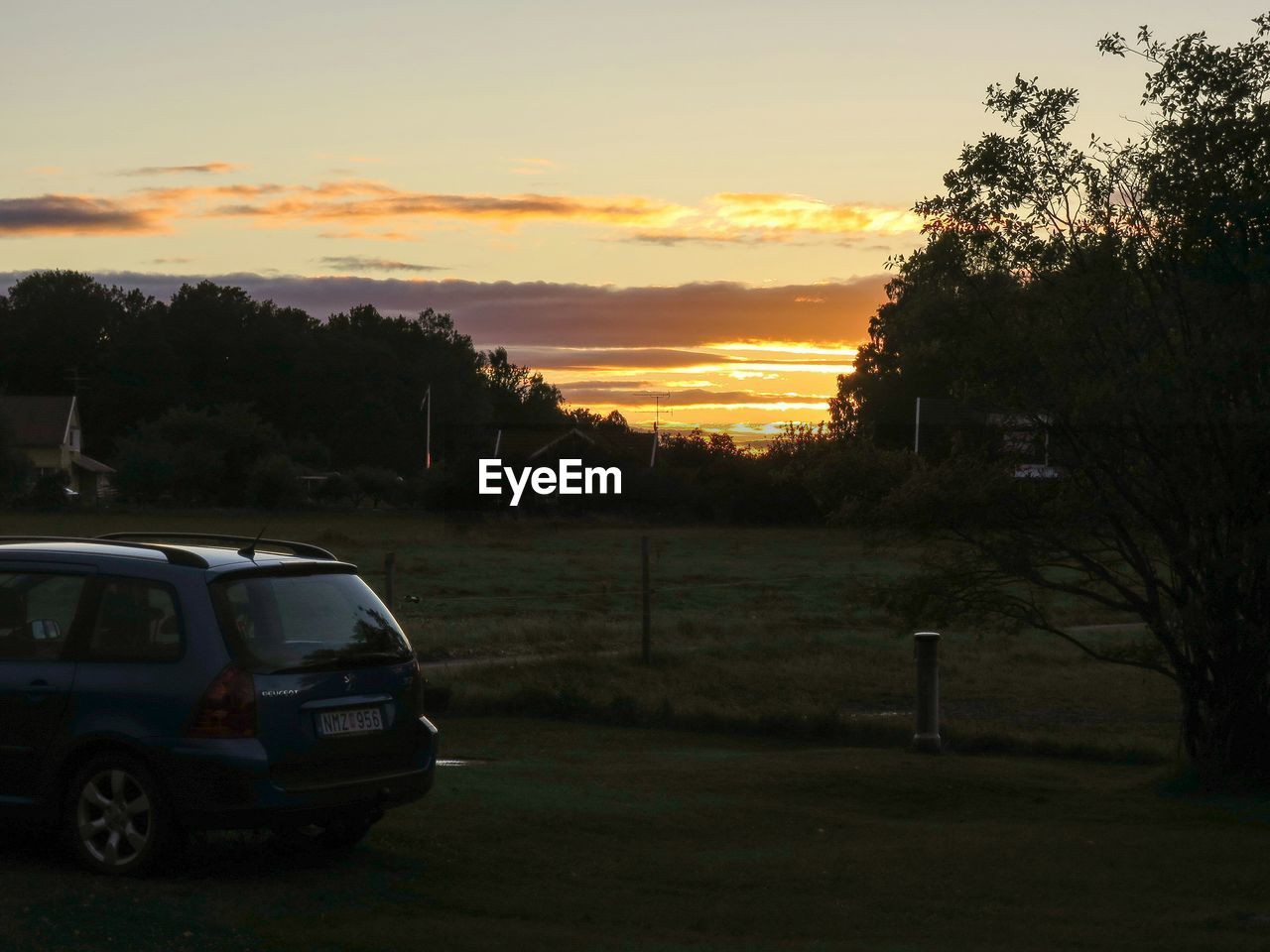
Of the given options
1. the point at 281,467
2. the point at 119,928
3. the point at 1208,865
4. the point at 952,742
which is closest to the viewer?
the point at 119,928

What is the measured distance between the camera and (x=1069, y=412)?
12648 mm

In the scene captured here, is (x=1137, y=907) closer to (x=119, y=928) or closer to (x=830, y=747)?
(x=119, y=928)

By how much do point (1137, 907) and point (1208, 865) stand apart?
49.9 inches

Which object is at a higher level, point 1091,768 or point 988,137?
point 988,137

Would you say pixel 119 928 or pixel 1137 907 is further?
pixel 1137 907

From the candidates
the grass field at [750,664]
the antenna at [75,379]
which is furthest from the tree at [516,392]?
the grass field at [750,664]

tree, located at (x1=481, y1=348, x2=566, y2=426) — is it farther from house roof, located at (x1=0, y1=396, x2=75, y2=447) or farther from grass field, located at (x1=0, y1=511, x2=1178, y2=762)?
grass field, located at (x1=0, y1=511, x2=1178, y2=762)

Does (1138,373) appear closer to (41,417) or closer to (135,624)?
(135,624)

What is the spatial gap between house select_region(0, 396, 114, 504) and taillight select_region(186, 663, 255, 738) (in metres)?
94.3

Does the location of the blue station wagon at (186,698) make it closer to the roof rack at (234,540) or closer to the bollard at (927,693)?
the roof rack at (234,540)

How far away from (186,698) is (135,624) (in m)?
0.56

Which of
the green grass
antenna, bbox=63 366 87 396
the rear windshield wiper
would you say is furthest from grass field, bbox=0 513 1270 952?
antenna, bbox=63 366 87 396

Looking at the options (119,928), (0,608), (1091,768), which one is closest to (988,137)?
(1091,768)

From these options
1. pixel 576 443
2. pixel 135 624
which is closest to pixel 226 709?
pixel 135 624
